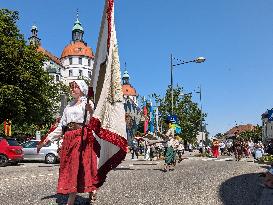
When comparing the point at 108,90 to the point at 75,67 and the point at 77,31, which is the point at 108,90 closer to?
the point at 75,67

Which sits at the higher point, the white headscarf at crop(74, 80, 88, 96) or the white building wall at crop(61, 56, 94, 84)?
the white building wall at crop(61, 56, 94, 84)

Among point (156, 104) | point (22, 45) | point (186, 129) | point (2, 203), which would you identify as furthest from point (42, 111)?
point (2, 203)

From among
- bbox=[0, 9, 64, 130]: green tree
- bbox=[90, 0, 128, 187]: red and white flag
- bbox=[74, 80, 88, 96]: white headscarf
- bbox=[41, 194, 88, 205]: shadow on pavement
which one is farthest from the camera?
bbox=[0, 9, 64, 130]: green tree

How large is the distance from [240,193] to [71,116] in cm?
370

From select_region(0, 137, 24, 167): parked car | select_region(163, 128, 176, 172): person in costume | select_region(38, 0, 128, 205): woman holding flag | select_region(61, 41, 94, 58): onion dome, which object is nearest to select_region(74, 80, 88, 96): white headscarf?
select_region(38, 0, 128, 205): woman holding flag

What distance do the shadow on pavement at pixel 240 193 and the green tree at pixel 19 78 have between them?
24.9 m

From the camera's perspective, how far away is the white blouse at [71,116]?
225 inches

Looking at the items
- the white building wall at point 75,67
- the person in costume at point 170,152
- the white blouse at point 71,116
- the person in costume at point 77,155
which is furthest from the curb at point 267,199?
the white building wall at point 75,67

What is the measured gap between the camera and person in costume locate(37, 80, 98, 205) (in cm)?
543

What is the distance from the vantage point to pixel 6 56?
108 ft

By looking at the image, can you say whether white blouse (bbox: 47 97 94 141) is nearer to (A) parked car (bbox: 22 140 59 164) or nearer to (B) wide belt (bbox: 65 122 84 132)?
(B) wide belt (bbox: 65 122 84 132)

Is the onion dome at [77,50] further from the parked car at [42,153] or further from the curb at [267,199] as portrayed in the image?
the curb at [267,199]

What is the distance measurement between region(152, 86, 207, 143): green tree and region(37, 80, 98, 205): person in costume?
46832 millimetres

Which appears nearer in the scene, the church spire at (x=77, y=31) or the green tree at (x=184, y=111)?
the green tree at (x=184, y=111)
